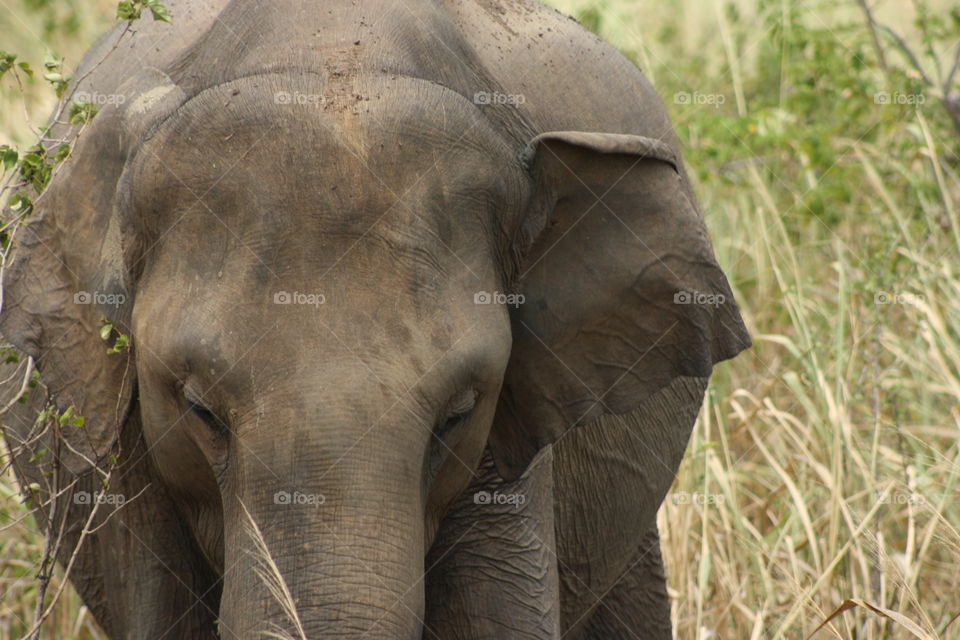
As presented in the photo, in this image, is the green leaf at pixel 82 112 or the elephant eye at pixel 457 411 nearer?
the elephant eye at pixel 457 411

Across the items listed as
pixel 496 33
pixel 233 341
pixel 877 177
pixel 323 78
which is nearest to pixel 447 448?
pixel 233 341

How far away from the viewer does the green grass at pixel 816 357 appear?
5.53 m

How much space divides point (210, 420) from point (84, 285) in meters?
0.53

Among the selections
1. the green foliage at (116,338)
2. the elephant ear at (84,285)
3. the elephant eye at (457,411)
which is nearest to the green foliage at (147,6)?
the elephant ear at (84,285)

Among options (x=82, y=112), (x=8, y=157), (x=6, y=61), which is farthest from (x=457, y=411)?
(x=6, y=61)

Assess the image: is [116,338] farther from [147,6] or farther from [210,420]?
[147,6]

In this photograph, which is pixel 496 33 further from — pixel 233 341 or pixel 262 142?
pixel 233 341

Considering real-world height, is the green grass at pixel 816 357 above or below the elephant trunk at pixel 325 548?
below

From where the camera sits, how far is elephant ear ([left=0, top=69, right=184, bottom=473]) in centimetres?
376

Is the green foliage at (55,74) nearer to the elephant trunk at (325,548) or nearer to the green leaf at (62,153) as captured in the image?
the green leaf at (62,153)

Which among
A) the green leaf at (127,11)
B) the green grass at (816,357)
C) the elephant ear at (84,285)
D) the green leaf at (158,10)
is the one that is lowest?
the green grass at (816,357)

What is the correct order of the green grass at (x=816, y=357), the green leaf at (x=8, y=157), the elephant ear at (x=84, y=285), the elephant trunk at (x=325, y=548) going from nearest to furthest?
1. the elephant trunk at (x=325, y=548)
2. the elephant ear at (x=84, y=285)
3. the green leaf at (x=8, y=157)
4. the green grass at (x=816, y=357)

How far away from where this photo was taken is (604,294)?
13.4 ft

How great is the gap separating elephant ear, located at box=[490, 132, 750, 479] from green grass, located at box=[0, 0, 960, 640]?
76cm
